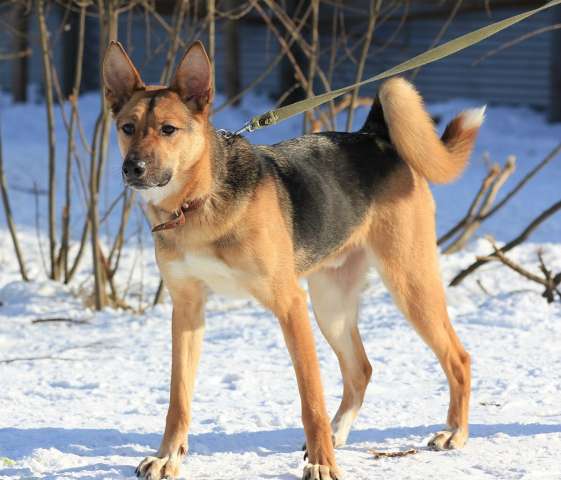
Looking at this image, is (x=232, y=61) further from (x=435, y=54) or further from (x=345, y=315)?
(x=435, y=54)

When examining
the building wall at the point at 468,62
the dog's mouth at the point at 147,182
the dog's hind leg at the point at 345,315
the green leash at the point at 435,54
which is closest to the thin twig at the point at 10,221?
the dog's hind leg at the point at 345,315

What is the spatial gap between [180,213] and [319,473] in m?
0.99

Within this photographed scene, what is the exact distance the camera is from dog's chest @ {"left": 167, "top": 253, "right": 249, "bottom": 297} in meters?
3.41

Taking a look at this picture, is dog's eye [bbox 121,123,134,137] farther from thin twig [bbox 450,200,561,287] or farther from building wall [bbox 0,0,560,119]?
building wall [bbox 0,0,560,119]

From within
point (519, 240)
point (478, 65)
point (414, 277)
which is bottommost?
point (414, 277)

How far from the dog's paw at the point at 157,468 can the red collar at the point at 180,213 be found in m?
0.78

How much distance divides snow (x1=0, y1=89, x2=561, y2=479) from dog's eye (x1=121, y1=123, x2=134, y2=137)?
115 cm

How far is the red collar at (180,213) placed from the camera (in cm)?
344

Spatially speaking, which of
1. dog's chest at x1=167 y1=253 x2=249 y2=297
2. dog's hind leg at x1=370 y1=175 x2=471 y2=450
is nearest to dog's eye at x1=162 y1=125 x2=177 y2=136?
dog's chest at x1=167 y1=253 x2=249 y2=297

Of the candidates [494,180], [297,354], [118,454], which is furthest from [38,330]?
[494,180]

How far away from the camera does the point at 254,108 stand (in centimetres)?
1666

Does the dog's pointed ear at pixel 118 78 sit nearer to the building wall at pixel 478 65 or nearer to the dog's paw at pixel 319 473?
the dog's paw at pixel 319 473

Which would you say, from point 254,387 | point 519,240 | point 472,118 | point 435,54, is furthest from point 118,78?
point 519,240

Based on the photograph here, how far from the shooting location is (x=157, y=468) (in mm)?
3373
